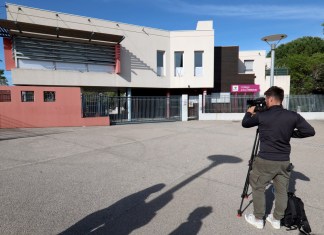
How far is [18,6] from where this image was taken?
44.2 ft

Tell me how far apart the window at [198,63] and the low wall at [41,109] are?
31.5 feet

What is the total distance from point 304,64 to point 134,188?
114 ft

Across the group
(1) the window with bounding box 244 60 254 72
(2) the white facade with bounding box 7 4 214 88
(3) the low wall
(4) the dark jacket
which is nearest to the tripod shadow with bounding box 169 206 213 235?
(4) the dark jacket

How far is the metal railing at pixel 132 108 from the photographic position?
45.0ft

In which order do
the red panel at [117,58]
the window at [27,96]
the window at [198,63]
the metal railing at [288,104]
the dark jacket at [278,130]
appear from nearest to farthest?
the dark jacket at [278,130], the window at [27,96], the red panel at [117,58], the metal railing at [288,104], the window at [198,63]

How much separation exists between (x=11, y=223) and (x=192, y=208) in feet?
8.33

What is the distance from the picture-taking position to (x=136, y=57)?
683 inches

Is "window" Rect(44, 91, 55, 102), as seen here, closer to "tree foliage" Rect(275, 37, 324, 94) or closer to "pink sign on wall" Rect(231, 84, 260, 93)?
"pink sign on wall" Rect(231, 84, 260, 93)

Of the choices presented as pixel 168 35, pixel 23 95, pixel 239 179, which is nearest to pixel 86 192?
pixel 239 179

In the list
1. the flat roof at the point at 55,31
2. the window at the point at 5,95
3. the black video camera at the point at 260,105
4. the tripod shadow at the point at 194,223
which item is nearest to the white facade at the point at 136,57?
the flat roof at the point at 55,31

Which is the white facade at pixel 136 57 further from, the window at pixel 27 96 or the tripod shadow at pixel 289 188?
the tripod shadow at pixel 289 188

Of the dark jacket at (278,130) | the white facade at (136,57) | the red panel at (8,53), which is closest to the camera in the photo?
the dark jacket at (278,130)

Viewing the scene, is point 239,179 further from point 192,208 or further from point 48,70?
point 48,70

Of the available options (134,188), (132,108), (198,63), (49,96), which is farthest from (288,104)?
(134,188)
